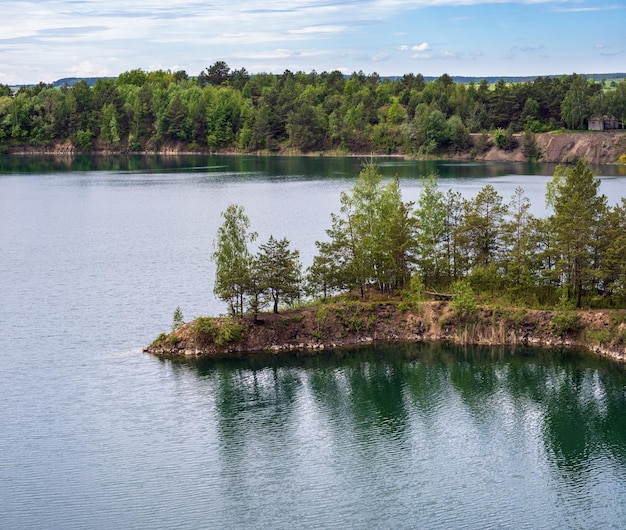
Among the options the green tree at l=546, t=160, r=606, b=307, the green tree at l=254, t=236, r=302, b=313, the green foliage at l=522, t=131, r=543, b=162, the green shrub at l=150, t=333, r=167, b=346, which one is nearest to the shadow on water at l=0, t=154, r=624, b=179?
the green foliage at l=522, t=131, r=543, b=162

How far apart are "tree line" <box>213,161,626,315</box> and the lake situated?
553 centimetres

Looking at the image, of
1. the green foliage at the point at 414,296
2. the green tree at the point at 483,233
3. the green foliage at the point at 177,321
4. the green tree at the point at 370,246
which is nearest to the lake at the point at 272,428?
the green foliage at the point at 177,321

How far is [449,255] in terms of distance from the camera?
225 feet

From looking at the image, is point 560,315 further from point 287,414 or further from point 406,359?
point 287,414

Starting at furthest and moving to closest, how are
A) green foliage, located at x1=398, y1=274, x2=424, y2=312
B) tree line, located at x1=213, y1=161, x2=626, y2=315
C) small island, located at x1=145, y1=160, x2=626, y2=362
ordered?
1. green foliage, located at x1=398, y1=274, x2=424, y2=312
2. tree line, located at x1=213, y1=161, x2=626, y2=315
3. small island, located at x1=145, y1=160, x2=626, y2=362

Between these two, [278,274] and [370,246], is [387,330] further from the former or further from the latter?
[278,274]

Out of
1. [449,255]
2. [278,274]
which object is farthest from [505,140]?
[278,274]

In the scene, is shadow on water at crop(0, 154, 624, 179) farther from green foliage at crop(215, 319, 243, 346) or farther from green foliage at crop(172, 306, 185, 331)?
green foliage at crop(215, 319, 243, 346)

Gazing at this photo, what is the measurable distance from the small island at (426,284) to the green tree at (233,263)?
0.09 m

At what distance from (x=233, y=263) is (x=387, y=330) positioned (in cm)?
1159

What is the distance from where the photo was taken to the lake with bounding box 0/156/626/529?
40875 mm

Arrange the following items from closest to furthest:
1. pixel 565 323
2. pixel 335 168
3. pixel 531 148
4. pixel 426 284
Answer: pixel 565 323 < pixel 426 284 < pixel 335 168 < pixel 531 148

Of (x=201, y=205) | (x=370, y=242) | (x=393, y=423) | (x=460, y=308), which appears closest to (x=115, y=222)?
(x=201, y=205)

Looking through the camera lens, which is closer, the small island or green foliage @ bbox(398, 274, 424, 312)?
the small island
